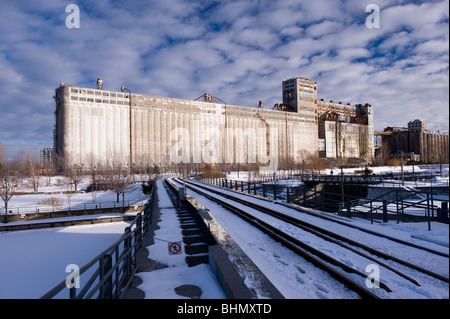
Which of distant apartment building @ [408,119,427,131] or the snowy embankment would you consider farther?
distant apartment building @ [408,119,427,131]

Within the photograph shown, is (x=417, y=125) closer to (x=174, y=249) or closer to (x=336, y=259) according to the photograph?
(x=336, y=259)

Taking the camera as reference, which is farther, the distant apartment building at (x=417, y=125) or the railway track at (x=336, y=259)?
the distant apartment building at (x=417, y=125)

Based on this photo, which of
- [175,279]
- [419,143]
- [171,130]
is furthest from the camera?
[419,143]

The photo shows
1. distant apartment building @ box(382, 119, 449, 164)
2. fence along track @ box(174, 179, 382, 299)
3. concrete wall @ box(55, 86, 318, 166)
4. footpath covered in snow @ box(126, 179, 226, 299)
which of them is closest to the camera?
footpath covered in snow @ box(126, 179, 226, 299)

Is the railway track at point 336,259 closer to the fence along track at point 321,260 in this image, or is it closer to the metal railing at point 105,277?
the fence along track at point 321,260

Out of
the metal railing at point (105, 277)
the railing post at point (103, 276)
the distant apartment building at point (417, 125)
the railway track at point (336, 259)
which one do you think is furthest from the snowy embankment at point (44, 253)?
the distant apartment building at point (417, 125)

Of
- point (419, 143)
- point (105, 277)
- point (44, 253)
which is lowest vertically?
point (44, 253)

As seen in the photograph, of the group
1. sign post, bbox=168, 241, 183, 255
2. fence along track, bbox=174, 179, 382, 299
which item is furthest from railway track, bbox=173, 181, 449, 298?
sign post, bbox=168, 241, 183, 255

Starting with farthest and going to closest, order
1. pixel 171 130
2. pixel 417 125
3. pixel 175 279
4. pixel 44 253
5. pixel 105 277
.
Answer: pixel 417 125
pixel 171 130
pixel 44 253
pixel 175 279
pixel 105 277

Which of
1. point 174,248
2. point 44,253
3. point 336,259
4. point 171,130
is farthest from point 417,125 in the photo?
point 44,253

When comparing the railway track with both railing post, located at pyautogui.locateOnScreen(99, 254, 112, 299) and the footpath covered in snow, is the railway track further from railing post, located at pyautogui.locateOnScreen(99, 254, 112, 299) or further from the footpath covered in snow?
railing post, located at pyautogui.locateOnScreen(99, 254, 112, 299)
